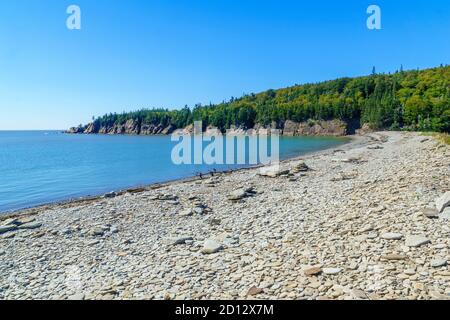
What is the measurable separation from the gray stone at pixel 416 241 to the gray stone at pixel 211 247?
5148mm

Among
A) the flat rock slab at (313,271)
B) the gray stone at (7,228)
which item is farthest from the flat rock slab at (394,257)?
the gray stone at (7,228)

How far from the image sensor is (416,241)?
7.84m

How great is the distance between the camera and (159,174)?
116 ft

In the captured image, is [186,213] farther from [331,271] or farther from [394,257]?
[394,257]

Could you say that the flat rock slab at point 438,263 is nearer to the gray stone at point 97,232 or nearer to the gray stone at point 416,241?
the gray stone at point 416,241

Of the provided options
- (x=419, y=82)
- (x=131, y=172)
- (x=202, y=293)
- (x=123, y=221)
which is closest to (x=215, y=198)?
(x=123, y=221)

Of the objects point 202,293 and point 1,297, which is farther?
point 1,297

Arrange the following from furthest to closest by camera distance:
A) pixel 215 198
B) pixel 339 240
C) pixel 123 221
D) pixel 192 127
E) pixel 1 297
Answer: pixel 192 127
pixel 215 198
pixel 123 221
pixel 339 240
pixel 1 297

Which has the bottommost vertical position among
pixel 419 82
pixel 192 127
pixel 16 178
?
pixel 16 178

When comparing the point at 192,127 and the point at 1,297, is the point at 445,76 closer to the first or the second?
the point at 192,127

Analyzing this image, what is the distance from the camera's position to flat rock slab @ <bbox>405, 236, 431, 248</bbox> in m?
7.73

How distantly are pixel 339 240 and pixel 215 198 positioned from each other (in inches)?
388

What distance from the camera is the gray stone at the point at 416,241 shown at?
774 cm

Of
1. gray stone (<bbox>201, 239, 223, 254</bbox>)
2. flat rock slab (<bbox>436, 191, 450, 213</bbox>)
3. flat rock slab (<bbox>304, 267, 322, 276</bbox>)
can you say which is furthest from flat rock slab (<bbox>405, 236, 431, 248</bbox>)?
gray stone (<bbox>201, 239, 223, 254</bbox>)
